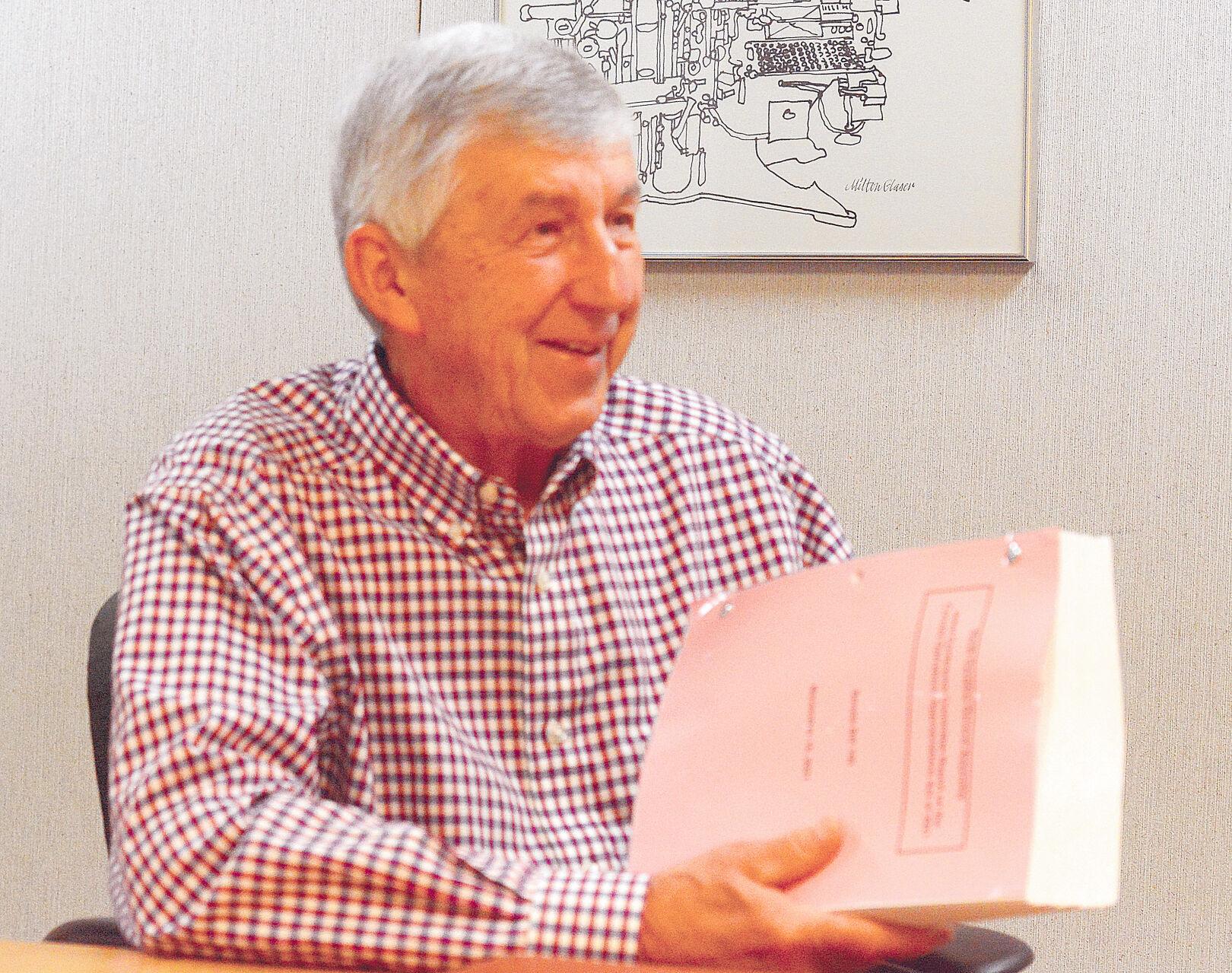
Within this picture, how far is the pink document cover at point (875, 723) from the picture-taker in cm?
73

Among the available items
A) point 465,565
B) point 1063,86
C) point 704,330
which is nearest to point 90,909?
point 704,330

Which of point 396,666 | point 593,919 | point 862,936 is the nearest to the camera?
point 862,936

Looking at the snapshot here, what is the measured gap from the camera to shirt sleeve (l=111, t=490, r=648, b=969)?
895 millimetres

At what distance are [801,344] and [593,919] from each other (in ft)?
4.67

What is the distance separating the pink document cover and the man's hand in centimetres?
1

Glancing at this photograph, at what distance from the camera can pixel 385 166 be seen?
3.95ft

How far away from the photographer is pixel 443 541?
1.21m

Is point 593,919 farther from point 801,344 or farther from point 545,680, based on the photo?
point 801,344

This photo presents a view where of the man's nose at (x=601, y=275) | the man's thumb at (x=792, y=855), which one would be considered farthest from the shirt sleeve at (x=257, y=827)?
the man's nose at (x=601, y=275)

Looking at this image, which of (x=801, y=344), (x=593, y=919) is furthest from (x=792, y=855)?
(x=801, y=344)

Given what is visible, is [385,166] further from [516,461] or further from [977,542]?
[977,542]

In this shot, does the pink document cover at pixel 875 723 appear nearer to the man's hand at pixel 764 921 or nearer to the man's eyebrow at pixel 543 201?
the man's hand at pixel 764 921

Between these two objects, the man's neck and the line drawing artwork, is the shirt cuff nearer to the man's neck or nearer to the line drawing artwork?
the man's neck

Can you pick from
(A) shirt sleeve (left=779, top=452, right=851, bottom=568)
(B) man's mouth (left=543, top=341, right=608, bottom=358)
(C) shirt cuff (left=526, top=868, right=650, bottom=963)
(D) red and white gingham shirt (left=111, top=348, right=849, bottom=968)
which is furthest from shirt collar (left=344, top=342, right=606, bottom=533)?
(C) shirt cuff (left=526, top=868, right=650, bottom=963)
